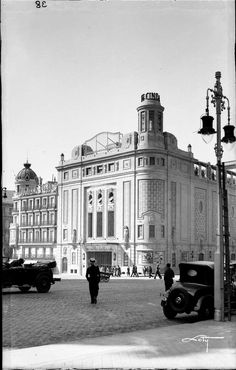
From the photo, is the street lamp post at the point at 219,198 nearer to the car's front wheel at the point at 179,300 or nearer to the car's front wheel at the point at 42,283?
the car's front wheel at the point at 179,300

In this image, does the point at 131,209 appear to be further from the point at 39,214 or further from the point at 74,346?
the point at 74,346

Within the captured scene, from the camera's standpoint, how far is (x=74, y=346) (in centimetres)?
883

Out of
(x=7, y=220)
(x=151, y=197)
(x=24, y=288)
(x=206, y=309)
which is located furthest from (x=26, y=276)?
(x=7, y=220)

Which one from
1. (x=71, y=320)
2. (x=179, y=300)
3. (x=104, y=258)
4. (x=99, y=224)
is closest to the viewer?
(x=71, y=320)

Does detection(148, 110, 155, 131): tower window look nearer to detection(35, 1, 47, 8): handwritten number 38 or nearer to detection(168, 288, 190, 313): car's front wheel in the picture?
detection(168, 288, 190, 313): car's front wheel

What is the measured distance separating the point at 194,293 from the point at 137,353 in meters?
5.11

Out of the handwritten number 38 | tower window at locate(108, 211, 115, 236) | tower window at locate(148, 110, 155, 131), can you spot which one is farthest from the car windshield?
tower window at locate(108, 211, 115, 236)

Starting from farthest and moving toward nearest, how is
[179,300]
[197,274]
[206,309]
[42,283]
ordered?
[42,283] → [197,274] → [179,300] → [206,309]

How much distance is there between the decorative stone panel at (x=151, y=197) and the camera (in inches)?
2327

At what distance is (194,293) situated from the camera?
12953 mm

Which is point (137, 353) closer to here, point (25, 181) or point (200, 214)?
point (200, 214)

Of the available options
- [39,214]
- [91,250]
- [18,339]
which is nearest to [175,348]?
[18,339]

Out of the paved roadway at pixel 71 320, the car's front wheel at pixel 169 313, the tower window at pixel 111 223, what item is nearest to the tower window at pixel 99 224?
the tower window at pixel 111 223

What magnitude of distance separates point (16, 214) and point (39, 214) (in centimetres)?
800
